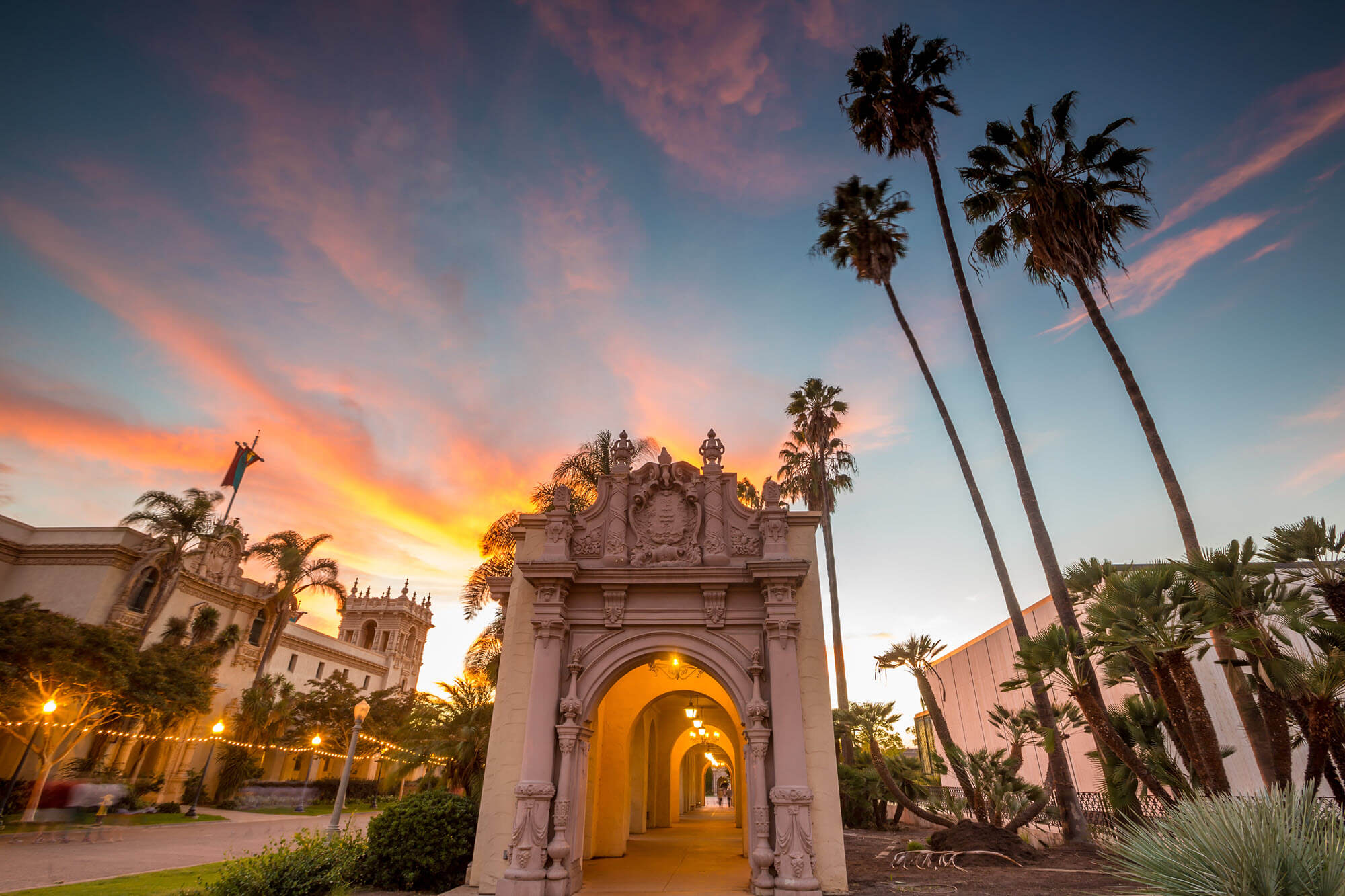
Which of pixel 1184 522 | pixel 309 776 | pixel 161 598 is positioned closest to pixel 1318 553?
pixel 1184 522

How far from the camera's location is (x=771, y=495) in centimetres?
1274

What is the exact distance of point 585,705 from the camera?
1136cm

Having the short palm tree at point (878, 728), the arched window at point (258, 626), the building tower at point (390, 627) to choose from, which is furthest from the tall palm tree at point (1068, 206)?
the building tower at point (390, 627)

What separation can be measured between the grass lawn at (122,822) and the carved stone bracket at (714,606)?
848 inches

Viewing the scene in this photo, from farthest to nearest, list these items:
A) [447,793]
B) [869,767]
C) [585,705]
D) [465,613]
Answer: [869,767] → [465,613] → [447,793] → [585,705]

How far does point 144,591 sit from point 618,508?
95.4 ft

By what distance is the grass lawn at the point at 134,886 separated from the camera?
9.59 m

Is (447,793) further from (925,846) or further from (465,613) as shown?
(925,846)

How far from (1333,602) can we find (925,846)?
9.41m

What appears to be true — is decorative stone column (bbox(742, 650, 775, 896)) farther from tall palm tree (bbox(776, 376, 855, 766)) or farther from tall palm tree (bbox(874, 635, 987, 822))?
tall palm tree (bbox(776, 376, 855, 766))

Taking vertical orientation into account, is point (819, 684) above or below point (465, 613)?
below

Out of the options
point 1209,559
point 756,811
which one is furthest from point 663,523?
point 1209,559

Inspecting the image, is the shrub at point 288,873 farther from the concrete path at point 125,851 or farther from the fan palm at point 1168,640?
the fan palm at point 1168,640

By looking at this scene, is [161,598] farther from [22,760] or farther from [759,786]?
[759,786]
